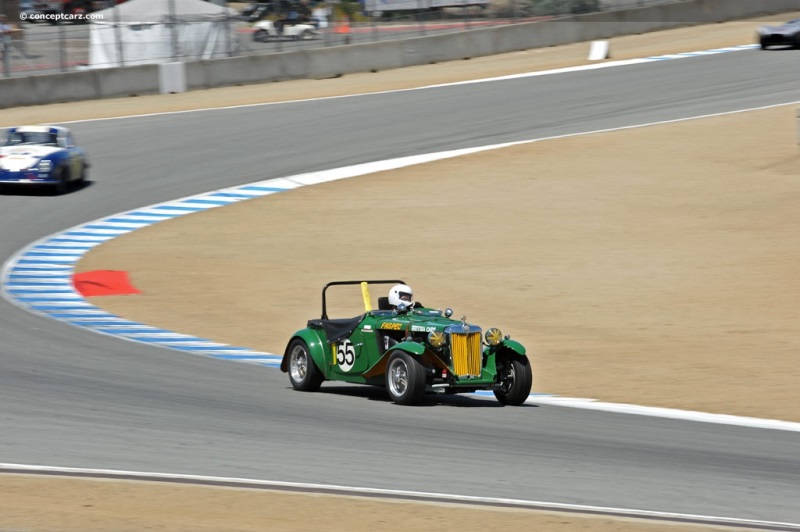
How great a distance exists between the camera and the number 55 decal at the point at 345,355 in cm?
1185

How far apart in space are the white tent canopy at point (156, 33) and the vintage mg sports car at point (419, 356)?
24.7m

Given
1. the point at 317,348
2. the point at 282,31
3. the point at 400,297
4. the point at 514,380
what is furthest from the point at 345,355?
the point at 282,31

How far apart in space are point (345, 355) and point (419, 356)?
1.02 m

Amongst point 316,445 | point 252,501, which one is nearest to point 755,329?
point 316,445

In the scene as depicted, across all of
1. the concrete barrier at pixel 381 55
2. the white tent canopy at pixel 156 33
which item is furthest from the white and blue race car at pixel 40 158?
the white tent canopy at pixel 156 33

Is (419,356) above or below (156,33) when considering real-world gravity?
below

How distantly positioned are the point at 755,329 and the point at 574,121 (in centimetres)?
1642

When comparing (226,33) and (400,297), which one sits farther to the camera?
(226,33)

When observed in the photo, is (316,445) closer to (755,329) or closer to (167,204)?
(755,329)

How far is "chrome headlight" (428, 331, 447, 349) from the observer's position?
1112cm

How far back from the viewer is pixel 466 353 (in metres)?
11.2

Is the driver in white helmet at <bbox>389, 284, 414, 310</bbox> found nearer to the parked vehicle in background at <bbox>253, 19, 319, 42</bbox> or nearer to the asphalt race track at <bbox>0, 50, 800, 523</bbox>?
the asphalt race track at <bbox>0, 50, 800, 523</bbox>

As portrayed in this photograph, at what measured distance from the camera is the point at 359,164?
2833 centimetres

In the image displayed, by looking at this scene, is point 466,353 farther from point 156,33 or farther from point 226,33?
point 226,33
